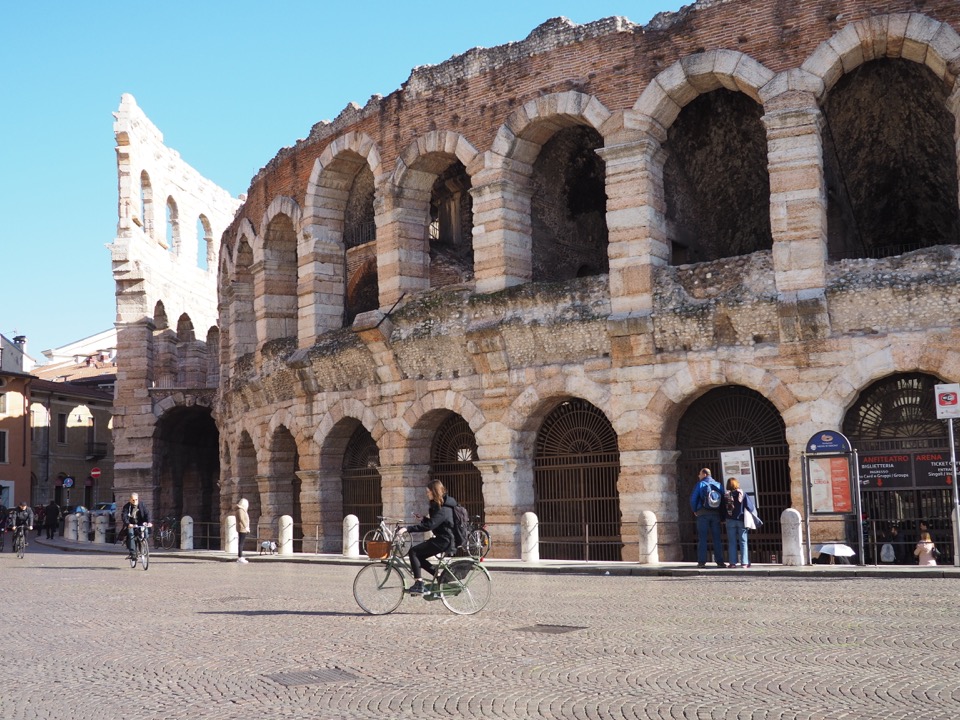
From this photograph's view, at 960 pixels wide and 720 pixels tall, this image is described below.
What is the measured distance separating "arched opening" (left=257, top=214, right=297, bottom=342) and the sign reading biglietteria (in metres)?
15.7

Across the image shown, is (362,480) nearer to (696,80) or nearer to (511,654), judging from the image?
(696,80)

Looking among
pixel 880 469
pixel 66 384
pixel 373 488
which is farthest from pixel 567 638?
pixel 66 384

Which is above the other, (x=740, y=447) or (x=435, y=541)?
(x=740, y=447)

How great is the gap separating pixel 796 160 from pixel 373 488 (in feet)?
37.4

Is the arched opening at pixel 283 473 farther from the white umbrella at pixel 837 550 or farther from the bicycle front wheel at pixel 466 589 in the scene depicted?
the bicycle front wheel at pixel 466 589

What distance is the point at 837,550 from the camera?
15.5 metres

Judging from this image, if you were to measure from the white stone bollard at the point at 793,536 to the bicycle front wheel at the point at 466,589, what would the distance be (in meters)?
6.06

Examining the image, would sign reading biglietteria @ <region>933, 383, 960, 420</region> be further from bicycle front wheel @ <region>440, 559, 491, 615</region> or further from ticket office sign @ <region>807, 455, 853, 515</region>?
bicycle front wheel @ <region>440, 559, 491, 615</region>

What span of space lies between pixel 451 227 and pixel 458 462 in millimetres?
6558

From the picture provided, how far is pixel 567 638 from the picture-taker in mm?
9008

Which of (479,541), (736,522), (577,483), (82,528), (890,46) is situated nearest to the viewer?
(736,522)

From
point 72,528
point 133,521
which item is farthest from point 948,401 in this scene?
point 72,528

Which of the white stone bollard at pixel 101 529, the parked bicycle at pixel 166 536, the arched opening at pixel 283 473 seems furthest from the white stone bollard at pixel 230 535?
the white stone bollard at pixel 101 529

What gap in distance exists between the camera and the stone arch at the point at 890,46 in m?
16.3
